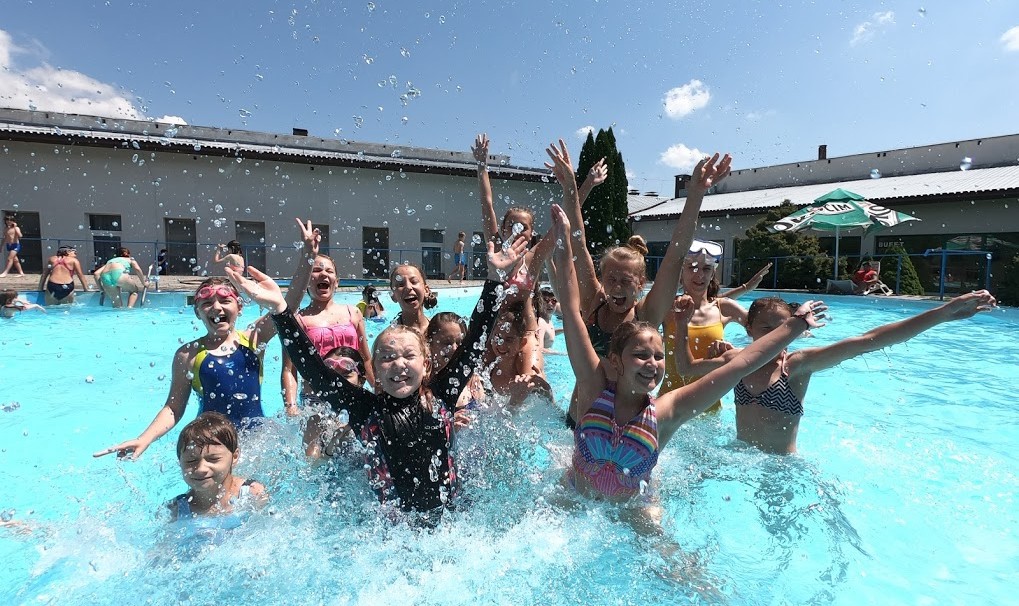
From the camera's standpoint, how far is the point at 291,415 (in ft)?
12.8

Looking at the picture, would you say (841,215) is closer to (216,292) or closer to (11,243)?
(216,292)

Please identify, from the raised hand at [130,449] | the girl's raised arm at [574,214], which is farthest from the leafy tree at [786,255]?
the raised hand at [130,449]

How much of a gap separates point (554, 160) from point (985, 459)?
4.28 metres

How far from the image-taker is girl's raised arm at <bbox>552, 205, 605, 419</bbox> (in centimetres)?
272

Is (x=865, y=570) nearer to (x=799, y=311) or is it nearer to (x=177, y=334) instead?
(x=799, y=311)

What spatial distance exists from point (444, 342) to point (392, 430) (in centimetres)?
94

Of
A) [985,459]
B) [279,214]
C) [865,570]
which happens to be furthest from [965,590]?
[279,214]

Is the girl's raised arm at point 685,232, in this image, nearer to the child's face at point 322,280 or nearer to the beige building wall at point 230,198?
the child's face at point 322,280

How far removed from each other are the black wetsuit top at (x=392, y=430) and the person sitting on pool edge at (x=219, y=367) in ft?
2.96

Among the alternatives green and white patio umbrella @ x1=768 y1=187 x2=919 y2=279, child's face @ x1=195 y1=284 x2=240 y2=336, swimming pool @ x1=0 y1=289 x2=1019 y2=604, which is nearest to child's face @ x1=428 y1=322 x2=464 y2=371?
swimming pool @ x1=0 y1=289 x2=1019 y2=604

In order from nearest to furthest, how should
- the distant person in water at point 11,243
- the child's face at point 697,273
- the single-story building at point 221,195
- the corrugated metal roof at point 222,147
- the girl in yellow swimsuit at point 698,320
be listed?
the girl in yellow swimsuit at point 698,320
the child's face at point 697,273
the distant person in water at point 11,243
the corrugated metal roof at point 222,147
the single-story building at point 221,195

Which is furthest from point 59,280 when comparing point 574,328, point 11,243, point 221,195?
point 574,328

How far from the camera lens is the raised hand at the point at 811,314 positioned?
257 centimetres

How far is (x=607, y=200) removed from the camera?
953 inches
